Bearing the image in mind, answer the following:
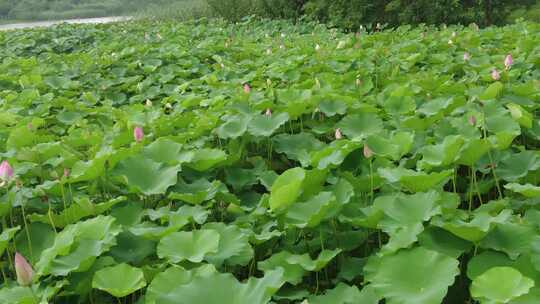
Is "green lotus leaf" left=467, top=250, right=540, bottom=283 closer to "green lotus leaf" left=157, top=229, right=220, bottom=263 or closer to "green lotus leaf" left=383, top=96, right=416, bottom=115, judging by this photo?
"green lotus leaf" left=157, top=229, right=220, bottom=263

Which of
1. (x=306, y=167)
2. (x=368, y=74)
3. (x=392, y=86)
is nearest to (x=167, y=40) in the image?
(x=368, y=74)

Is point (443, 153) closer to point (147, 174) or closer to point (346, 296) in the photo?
point (346, 296)

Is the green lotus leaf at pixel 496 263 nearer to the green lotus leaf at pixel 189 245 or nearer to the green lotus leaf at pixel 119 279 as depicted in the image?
the green lotus leaf at pixel 189 245

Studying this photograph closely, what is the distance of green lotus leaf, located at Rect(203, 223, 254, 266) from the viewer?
1.17m

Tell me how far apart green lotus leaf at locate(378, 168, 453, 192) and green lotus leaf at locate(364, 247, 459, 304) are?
25cm

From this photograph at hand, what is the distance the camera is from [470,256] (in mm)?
1192

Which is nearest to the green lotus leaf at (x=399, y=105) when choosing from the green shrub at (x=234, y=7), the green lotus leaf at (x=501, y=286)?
the green lotus leaf at (x=501, y=286)

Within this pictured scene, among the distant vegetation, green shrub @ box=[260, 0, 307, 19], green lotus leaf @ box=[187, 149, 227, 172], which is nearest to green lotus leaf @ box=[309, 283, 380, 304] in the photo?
green lotus leaf @ box=[187, 149, 227, 172]

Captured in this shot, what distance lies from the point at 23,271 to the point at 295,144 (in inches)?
39.7

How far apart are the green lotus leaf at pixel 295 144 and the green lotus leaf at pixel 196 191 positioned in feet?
1.13

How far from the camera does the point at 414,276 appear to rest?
1.03 meters

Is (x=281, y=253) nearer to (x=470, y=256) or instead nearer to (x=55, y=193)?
(x=470, y=256)

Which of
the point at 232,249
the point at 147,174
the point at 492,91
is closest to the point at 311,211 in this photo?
the point at 232,249

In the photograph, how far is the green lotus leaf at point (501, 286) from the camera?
0.91 meters
